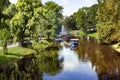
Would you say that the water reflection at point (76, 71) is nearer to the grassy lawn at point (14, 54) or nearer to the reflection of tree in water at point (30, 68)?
the reflection of tree in water at point (30, 68)

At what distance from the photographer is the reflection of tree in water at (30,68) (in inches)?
1731

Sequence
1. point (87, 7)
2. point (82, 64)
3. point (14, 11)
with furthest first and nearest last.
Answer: point (87, 7)
point (14, 11)
point (82, 64)

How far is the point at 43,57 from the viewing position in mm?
62750

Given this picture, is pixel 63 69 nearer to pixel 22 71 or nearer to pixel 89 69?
pixel 89 69

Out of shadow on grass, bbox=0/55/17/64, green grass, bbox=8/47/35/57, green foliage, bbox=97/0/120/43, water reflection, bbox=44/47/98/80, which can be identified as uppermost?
green foliage, bbox=97/0/120/43

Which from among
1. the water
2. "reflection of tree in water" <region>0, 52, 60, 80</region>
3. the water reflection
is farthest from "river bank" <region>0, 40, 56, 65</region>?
the water reflection

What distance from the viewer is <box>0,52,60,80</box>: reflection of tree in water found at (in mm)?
43969

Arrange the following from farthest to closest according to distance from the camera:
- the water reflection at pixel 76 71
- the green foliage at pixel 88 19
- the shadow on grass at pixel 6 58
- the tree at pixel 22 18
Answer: the green foliage at pixel 88 19 → the tree at pixel 22 18 → the shadow on grass at pixel 6 58 → the water reflection at pixel 76 71

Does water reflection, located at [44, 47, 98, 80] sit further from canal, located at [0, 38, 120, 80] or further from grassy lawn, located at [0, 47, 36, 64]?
grassy lawn, located at [0, 47, 36, 64]

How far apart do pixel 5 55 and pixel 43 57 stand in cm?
890

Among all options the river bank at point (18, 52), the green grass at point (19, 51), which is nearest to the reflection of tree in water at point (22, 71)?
the river bank at point (18, 52)

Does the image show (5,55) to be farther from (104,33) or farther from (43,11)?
(104,33)

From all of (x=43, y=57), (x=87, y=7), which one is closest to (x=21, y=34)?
(x=43, y=57)

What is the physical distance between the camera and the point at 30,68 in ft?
166
